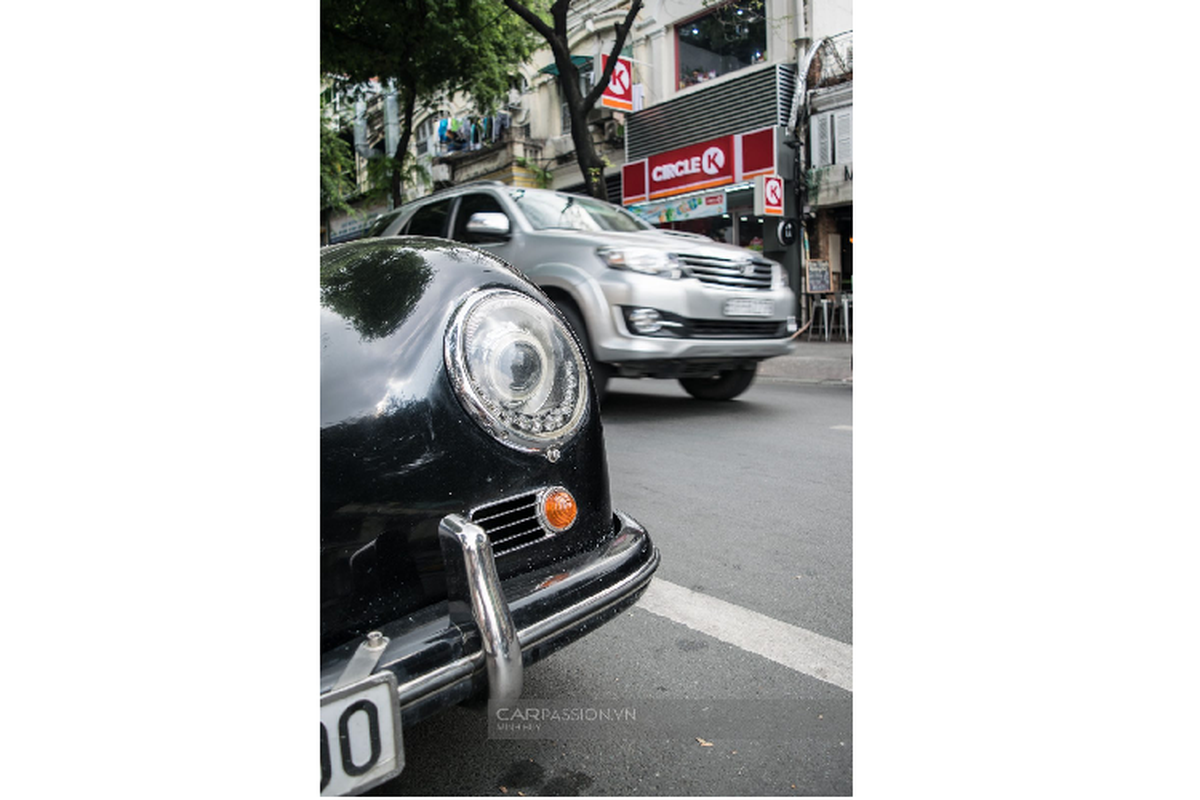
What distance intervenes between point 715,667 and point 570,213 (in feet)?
10.7

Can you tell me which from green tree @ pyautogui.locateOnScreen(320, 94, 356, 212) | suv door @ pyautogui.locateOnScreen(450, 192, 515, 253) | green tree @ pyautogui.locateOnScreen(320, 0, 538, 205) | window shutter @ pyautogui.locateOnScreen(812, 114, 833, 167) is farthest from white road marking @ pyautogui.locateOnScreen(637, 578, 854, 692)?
suv door @ pyautogui.locateOnScreen(450, 192, 515, 253)

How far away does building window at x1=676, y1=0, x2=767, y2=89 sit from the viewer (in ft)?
9.27

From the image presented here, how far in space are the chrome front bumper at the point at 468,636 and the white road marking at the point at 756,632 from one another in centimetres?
67

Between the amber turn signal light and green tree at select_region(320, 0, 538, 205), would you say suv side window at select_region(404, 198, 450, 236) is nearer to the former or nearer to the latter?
green tree at select_region(320, 0, 538, 205)

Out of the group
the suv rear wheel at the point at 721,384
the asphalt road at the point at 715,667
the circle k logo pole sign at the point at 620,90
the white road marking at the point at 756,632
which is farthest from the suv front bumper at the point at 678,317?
the circle k logo pole sign at the point at 620,90

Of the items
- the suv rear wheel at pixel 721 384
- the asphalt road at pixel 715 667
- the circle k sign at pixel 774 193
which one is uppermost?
the circle k sign at pixel 774 193

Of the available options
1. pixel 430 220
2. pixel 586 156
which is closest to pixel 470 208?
pixel 430 220

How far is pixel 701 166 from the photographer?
8406mm

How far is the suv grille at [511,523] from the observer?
1.03 meters

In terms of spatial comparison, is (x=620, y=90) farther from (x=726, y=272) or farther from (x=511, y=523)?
(x=511, y=523)

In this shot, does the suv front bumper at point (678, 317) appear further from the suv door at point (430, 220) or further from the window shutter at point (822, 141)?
the suv door at point (430, 220)
